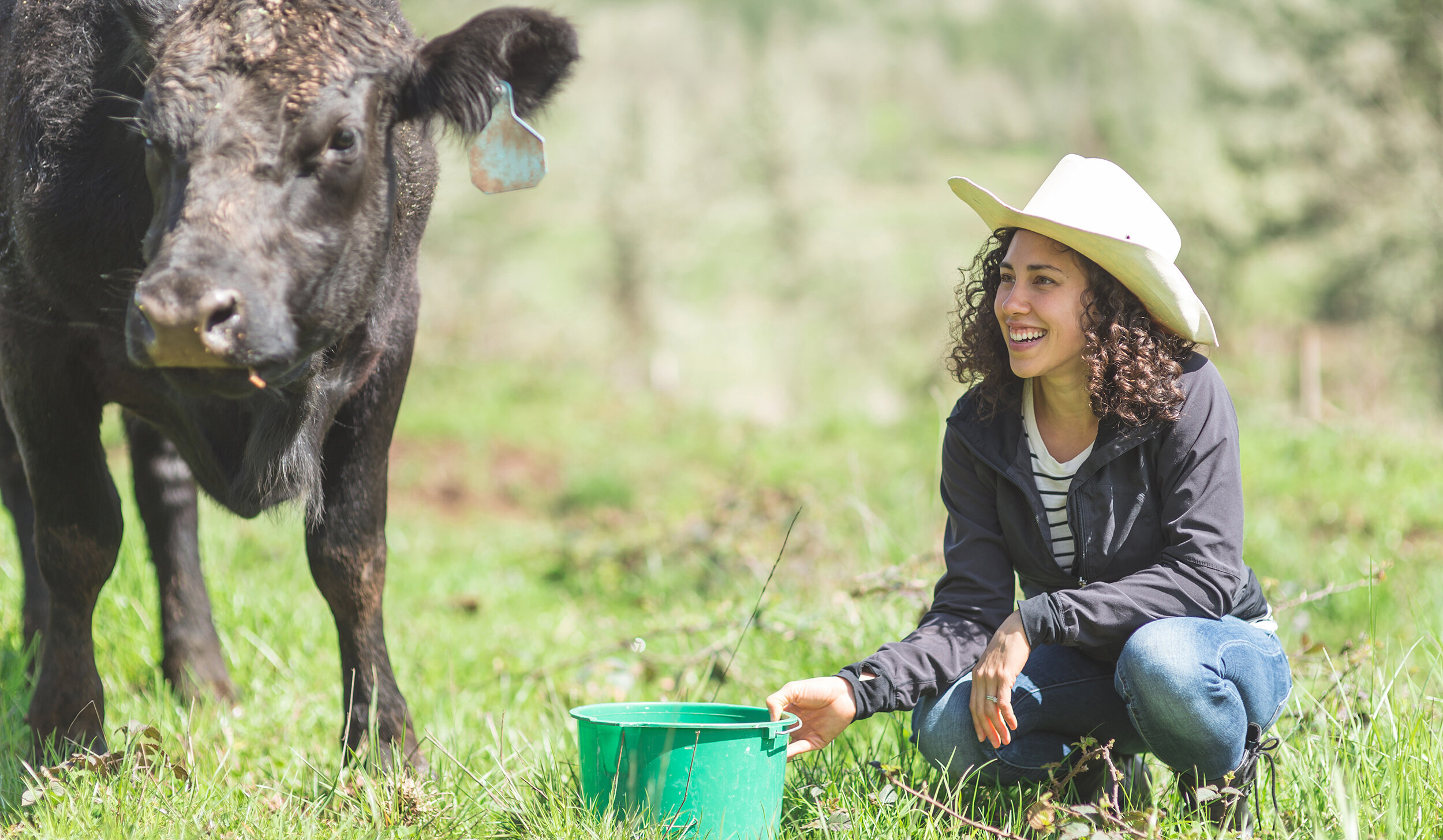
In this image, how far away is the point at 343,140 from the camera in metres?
2.53

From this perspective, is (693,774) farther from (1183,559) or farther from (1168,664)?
(1183,559)

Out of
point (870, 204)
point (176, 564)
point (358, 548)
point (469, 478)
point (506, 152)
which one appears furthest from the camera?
point (870, 204)

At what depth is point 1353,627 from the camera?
472cm

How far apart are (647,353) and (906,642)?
2547 centimetres

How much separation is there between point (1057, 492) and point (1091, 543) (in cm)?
14

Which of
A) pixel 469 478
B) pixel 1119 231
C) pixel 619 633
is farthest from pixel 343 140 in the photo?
pixel 469 478

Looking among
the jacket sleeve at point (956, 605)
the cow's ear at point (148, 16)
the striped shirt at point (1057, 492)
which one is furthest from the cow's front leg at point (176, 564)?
the striped shirt at point (1057, 492)

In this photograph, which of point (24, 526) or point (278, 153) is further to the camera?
point (24, 526)

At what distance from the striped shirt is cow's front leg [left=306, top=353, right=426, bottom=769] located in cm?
174

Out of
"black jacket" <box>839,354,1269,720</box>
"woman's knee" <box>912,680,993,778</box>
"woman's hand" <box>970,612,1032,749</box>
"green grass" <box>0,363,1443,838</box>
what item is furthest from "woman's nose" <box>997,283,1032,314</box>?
"green grass" <box>0,363,1443,838</box>

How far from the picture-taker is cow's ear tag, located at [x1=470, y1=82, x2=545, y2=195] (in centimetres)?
288

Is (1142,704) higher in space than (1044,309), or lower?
lower

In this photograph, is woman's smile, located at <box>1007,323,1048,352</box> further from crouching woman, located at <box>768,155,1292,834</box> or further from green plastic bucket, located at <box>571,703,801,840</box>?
green plastic bucket, located at <box>571,703,801,840</box>

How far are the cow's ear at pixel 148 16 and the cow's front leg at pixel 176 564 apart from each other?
139 centimetres
